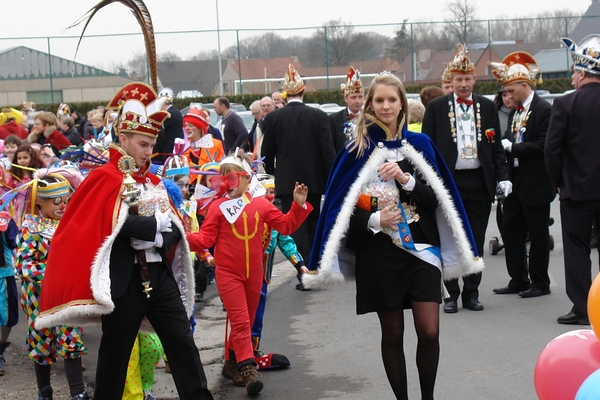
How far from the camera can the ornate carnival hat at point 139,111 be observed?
476cm

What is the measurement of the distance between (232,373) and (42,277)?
149 centimetres

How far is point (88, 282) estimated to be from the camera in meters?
4.46

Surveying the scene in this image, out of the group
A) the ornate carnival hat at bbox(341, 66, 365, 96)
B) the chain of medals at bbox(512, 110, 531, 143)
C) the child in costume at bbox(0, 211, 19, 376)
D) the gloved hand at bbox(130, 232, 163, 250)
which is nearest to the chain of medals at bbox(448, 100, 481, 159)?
the chain of medals at bbox(512, 110, 531, 143)

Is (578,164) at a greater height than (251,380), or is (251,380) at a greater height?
(578,164)

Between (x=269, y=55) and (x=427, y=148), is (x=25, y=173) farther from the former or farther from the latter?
(x=269, y=55)

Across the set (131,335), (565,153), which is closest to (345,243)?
(131,335)

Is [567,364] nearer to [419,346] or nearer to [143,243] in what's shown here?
[419,346]

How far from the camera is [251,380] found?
18.5 feet

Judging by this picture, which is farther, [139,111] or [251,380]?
[251,380]

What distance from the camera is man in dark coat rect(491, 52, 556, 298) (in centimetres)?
807

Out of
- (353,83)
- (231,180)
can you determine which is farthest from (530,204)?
(231,180)

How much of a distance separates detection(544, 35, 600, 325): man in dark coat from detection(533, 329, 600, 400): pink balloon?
10.8 ft

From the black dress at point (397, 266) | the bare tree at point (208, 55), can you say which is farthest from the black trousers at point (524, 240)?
the bare tree at point (208, 55)

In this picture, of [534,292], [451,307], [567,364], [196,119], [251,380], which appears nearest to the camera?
[567,364]
